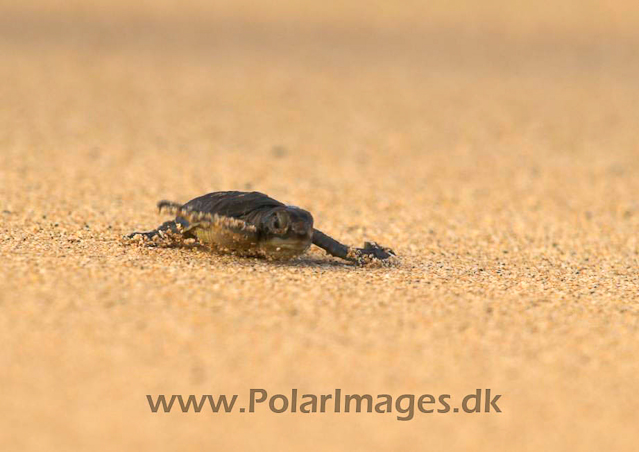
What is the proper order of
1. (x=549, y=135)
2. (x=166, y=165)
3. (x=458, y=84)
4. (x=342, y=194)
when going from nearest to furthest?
(x=342, y=194), (x=166, y=165), (x=549, y=135), (x=458, y=84)

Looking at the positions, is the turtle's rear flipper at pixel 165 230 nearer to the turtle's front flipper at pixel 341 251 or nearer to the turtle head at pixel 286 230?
the turtle head at pixel 286 230

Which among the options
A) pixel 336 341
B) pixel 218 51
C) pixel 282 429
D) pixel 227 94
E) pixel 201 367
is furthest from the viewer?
pixel 218 51

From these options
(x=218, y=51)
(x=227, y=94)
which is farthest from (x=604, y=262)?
(x=218, y=51)

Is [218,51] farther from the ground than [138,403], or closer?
farther from the ground

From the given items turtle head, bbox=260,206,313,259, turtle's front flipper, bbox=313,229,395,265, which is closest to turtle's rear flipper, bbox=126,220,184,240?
turtle head, bbox=260,206,313,259

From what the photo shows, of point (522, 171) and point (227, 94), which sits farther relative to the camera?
point (227, 94)

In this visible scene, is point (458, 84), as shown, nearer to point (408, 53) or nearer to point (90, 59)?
point (408, 53)

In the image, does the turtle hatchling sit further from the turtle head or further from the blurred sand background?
the blurred sand background

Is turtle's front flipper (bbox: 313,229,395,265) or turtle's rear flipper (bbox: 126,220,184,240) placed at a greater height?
turtle's rear flipper (bbox: 126,220,184,240)

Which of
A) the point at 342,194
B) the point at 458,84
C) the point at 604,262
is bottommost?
the point at 604,262

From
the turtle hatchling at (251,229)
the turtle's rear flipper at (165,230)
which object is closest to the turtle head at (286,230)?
the turtle hatchling at (251,229)
